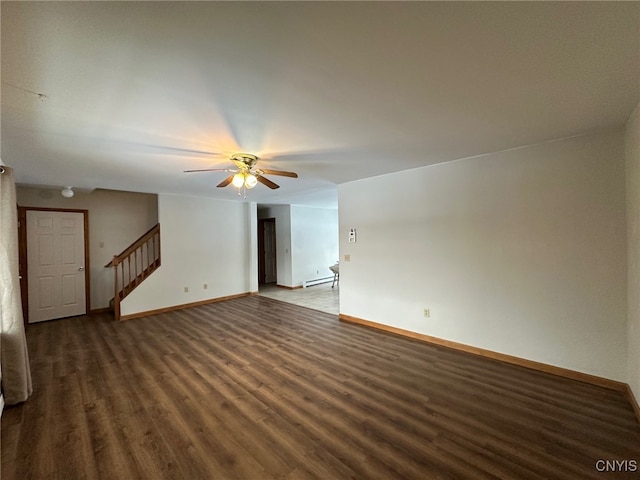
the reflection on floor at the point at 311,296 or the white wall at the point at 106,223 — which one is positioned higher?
the white wall at the point at 106,223

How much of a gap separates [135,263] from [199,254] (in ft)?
3.99

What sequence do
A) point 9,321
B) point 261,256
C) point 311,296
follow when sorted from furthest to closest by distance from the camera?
point 261,256
point 311,296
point 9,321

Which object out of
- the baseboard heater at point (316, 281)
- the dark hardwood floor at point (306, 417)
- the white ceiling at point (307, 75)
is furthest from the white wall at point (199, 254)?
the white ceiling at point (307, 75)

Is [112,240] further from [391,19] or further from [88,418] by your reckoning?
[391,19]

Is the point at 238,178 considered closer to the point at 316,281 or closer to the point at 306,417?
the point at 306,417

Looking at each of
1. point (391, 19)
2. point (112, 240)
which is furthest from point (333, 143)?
point (112, 240)

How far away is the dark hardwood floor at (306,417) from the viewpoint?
1.66 m

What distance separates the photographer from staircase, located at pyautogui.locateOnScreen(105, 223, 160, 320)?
4.95 m

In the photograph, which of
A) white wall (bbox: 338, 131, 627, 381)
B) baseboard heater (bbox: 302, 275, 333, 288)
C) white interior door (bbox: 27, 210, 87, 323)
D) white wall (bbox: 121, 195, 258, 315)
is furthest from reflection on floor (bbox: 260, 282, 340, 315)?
white interior door (bbox: 27, 210, 87, 323)

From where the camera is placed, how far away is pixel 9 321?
2367 millimetres

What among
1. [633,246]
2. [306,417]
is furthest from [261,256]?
[633,246]

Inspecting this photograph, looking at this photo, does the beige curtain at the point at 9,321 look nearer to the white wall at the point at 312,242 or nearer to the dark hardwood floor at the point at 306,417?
the dark hardwood floor at the point at 306,417

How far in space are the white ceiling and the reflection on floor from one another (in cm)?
365

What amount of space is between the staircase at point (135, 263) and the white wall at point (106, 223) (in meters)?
0.29
